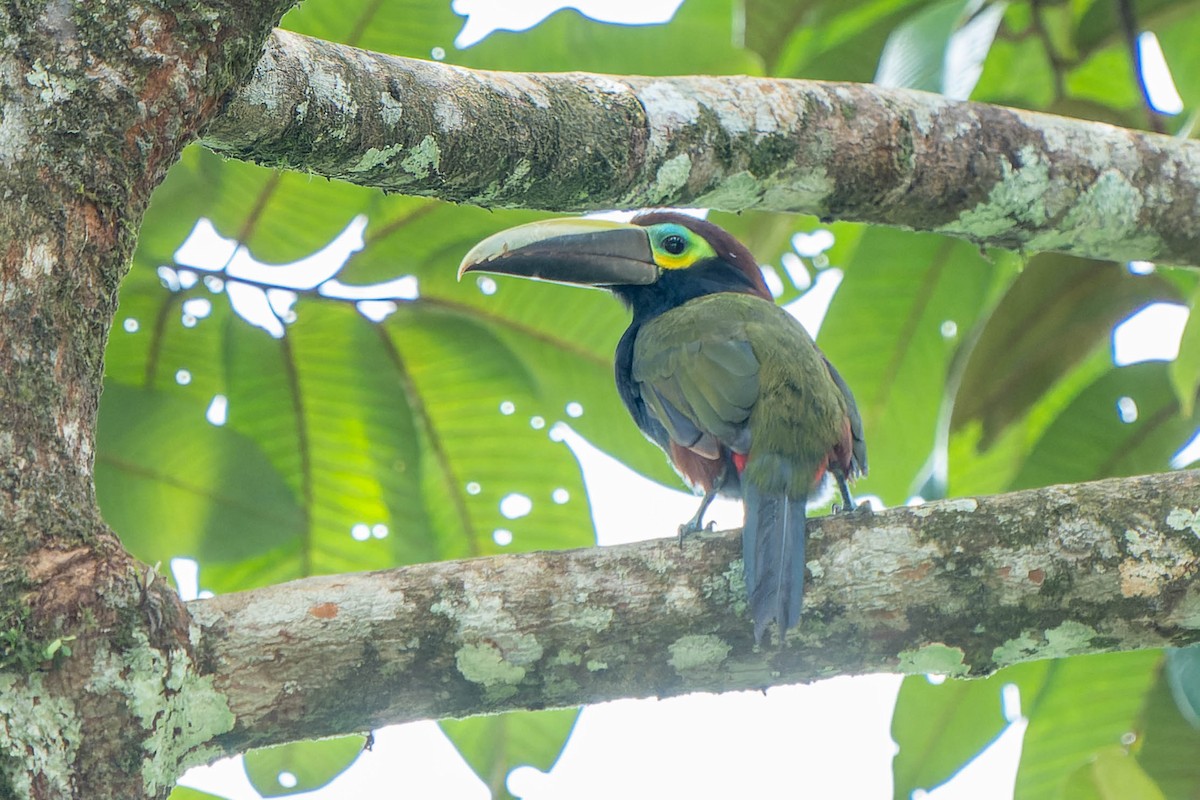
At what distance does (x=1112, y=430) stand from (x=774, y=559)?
1.55 metres

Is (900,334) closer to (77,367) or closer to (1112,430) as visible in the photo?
(1112,430)

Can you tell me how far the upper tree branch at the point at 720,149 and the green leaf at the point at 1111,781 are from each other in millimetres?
1207

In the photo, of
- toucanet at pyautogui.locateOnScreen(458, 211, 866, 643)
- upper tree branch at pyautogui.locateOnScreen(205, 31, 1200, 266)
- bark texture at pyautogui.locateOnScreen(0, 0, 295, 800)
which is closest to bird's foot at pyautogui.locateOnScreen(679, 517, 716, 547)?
toucanet at pyautogui.locateOnScreen(458, 211, 866, 643)

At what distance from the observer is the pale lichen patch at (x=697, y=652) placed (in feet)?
7.24

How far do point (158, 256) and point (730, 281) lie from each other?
176cm

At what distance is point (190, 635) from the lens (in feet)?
6.61

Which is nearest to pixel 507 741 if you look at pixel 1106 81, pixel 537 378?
pixel 537 378

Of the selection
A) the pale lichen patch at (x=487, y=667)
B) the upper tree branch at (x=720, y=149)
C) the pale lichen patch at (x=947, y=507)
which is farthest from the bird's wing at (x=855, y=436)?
the pale lichen patch at (x=487, y=667)

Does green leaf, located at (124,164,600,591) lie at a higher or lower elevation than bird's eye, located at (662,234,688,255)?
lower

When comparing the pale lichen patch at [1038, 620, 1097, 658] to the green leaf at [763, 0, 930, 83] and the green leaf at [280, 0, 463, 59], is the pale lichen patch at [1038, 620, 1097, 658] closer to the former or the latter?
the green leaf at [763, 0, 930, 83]

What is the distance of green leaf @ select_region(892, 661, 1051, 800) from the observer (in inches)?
142

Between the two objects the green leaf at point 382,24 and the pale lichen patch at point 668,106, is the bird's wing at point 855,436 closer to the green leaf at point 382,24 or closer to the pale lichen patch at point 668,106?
the pale lichen patch at point 668,106

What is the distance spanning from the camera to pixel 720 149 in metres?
2.86

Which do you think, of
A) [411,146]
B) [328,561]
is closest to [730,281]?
[328,561]
